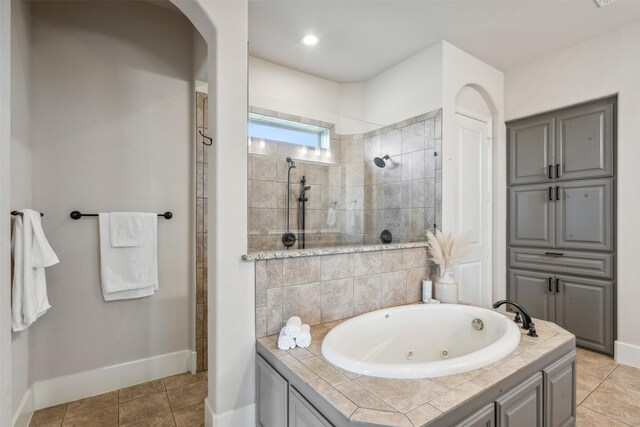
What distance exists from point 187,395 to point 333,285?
1.31m

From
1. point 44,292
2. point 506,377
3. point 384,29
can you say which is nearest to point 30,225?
point 44,292

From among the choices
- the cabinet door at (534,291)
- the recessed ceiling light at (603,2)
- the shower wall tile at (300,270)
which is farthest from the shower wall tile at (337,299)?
the recessed ceiling light at (603,2)

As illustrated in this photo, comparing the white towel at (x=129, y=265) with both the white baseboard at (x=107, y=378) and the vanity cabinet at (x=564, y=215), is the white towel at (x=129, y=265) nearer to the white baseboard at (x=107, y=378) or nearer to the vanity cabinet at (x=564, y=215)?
the white baseboard at (x=107, y=378)

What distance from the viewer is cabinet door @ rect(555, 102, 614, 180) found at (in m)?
2.72

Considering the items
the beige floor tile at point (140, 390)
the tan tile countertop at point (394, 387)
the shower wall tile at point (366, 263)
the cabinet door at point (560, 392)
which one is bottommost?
the beige floor tile at point (140, 390)

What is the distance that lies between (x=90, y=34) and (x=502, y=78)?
3771mm

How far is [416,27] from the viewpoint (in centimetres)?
254

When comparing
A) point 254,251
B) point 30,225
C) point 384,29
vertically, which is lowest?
point 254,251

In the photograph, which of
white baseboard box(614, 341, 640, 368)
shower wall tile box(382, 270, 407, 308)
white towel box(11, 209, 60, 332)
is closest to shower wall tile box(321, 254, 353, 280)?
shower wall tile box(382, 270, 407, 308)

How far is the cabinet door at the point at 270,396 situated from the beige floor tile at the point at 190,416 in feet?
1.55

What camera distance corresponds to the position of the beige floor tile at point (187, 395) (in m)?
2.12

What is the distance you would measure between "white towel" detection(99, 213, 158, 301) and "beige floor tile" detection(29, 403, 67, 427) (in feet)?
2.34

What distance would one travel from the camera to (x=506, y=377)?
54.7 inches

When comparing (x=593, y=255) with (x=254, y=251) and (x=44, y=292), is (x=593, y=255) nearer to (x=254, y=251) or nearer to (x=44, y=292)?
(x=254, y=251)
